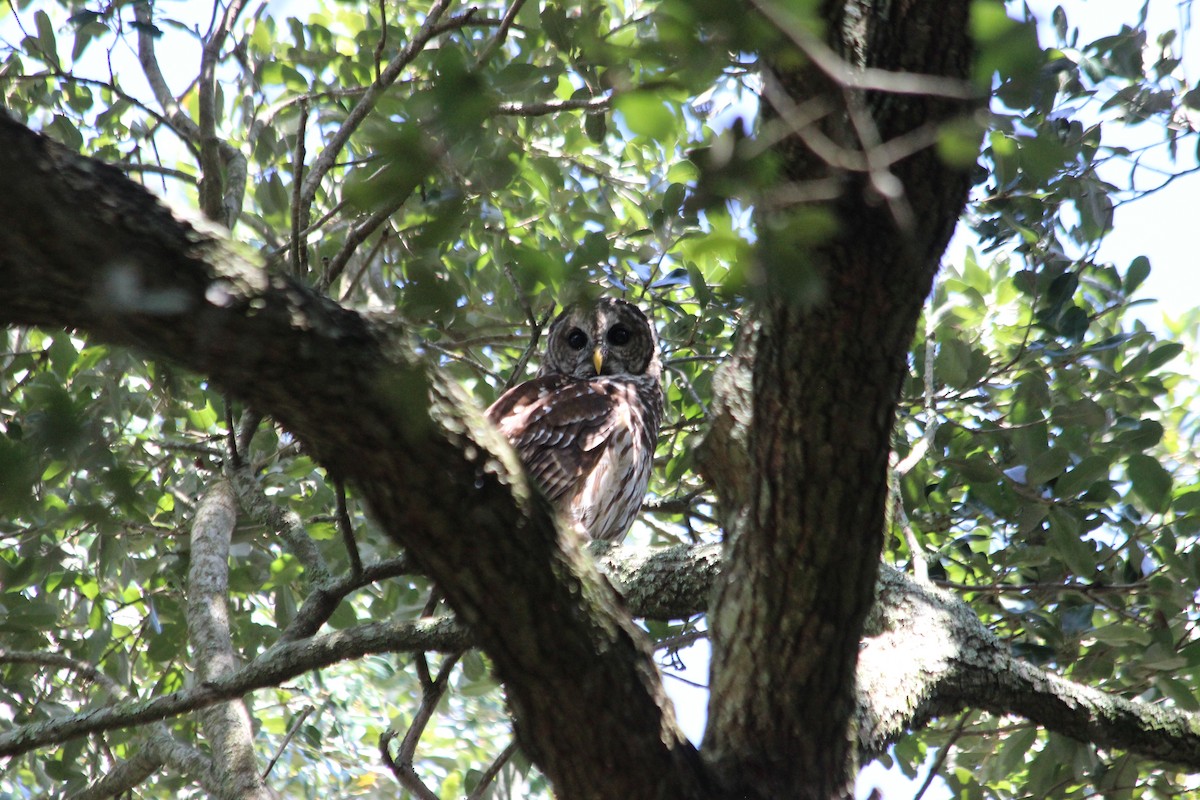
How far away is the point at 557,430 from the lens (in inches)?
185

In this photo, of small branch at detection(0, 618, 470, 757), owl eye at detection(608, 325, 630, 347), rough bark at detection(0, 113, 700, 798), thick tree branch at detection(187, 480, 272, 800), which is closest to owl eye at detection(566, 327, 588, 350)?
owl eye at detection(608, 325, 630, 347)

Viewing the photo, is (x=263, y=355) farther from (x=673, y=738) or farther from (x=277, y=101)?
(x=277, y=101)

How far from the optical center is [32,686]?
3943mm

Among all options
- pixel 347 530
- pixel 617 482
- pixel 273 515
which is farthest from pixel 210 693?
pixel 617 482

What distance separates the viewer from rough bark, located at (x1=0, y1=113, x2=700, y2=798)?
1.27 metres

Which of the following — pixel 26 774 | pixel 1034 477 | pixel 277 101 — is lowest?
pixel 1034 477

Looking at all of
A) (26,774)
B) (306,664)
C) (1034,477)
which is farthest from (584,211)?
(26,774)

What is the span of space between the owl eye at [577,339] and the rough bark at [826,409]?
3.48 m

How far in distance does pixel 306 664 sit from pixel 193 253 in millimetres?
1377

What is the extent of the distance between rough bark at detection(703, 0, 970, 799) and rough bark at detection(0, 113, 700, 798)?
24 centimetres

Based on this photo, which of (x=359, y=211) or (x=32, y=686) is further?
(x=32, y=686)

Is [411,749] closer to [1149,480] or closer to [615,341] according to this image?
[1149,480]

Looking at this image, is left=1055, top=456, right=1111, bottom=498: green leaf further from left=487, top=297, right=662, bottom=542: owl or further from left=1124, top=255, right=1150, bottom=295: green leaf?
left=487, top=297, right=662, bottom=542: owl

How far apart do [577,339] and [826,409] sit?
4.03 meters
